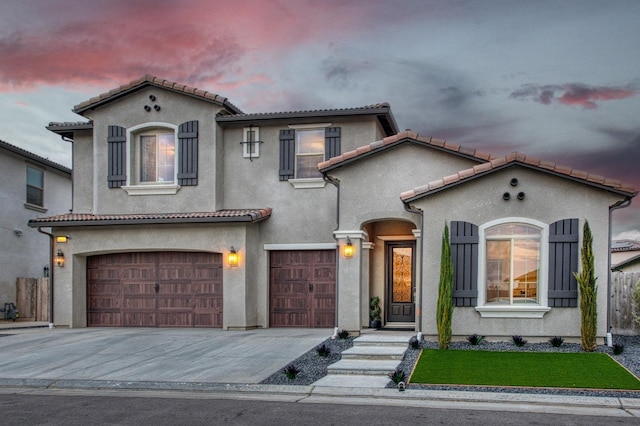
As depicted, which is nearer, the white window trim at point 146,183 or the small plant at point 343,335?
the small plant at point 343,335

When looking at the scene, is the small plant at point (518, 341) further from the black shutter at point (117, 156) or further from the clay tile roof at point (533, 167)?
the black shutter at point (117, 156)

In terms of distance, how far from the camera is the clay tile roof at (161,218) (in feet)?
54.6

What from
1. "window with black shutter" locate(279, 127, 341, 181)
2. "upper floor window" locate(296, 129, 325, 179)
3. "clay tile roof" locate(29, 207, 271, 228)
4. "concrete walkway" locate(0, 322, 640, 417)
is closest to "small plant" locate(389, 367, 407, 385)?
"concrete walkway" locate(0, 322, 640, 417)

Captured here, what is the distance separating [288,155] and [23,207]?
1187 cm

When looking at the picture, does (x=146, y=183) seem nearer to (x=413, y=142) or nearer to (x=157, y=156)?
(x=157, y=156)

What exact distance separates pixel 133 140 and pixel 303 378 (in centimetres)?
1114

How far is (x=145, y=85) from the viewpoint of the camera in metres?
18.2

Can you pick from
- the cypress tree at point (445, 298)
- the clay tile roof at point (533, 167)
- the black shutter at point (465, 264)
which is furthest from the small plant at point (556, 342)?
the clay tile roof at point (533, 167)

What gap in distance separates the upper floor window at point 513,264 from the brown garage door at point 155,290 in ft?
26.3

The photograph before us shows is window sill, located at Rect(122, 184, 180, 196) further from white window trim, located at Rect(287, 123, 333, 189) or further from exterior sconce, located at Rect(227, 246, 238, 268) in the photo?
white window trim, located at Rect(287, 123, 333, 189)

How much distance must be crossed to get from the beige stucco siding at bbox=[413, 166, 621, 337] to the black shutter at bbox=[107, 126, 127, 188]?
9.62 metres

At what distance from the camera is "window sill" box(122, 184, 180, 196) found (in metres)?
18.0

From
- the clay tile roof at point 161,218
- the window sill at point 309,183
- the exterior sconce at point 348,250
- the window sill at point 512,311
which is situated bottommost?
the window sill at point 512,311

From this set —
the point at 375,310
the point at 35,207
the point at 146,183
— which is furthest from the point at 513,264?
the point at 35,207
